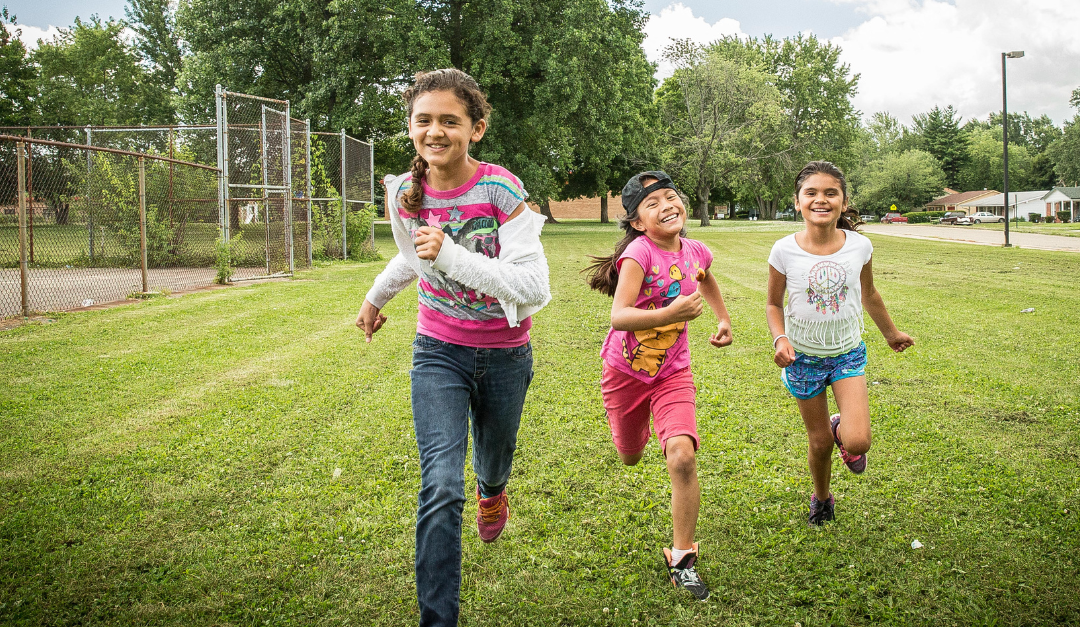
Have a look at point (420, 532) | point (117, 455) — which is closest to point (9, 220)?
point (117, 455)

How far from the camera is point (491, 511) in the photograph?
3.45 metres

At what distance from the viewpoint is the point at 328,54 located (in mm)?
28422

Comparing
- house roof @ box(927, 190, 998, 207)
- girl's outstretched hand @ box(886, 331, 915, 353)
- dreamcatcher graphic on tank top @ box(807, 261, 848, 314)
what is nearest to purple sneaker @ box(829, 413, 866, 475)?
girl's outstretched hand @ box(886, 331, 915, 353)

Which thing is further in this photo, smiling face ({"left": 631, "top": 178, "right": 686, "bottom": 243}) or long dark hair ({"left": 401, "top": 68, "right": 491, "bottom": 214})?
smiling face ({"left": 631, "top": 178, "right": 686, "bottom": 243})

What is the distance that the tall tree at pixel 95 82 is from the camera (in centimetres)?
4997

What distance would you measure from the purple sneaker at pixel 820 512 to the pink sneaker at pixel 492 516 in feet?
5.16

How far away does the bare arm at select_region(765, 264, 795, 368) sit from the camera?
3576 mm

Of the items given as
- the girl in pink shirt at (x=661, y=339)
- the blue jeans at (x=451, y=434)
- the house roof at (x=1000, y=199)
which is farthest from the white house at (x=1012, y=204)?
the blue jeans at (x=451, y=434)

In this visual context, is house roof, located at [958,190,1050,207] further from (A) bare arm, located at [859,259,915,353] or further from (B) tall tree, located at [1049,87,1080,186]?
(A) bare arm, located at [859,259,915,353]

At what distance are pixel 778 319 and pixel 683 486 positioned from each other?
1.11 m

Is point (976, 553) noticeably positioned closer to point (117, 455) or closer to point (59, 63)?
point (117, 455)

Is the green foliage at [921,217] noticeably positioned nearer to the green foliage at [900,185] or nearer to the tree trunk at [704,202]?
the green foliage at [900,185]

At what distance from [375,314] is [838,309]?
2.23m

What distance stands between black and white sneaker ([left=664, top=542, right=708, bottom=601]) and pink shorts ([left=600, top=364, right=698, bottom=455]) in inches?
18.6
